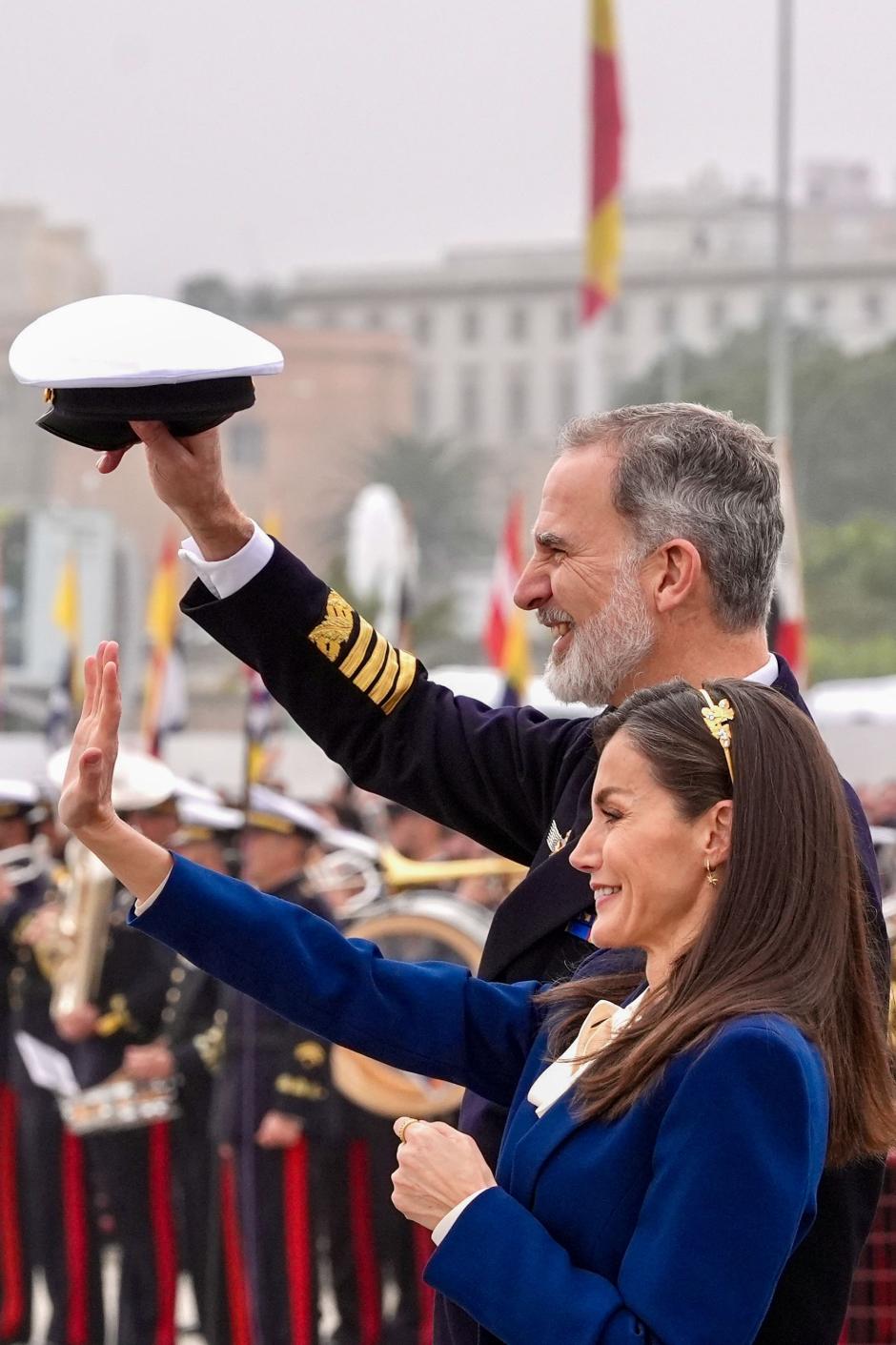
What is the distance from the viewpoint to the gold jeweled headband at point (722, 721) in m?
2.41

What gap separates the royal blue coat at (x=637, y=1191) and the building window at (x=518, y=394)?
67978mm

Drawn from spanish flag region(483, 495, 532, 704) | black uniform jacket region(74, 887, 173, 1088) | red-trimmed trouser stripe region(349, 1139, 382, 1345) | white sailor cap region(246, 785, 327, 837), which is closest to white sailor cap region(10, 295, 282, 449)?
white sailor cap region(246, 785, 327, 837)

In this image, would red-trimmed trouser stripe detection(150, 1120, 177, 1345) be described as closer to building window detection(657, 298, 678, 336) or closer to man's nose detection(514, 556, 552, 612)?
man's nose detection(514, 556, 552, 612)

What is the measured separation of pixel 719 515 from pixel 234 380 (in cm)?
65

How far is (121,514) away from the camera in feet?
178

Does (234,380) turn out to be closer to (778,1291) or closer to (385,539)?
(778,1291)

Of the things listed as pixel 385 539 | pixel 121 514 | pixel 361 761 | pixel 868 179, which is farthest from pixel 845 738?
pixel 868 179

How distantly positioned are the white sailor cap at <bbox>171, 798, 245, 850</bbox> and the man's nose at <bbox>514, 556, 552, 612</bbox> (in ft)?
16.7

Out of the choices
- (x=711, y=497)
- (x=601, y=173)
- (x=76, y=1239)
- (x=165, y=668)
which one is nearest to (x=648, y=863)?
(x=711, y=497)

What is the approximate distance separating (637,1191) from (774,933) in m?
0.30

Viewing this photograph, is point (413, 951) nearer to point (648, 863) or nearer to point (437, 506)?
point (648, 863)

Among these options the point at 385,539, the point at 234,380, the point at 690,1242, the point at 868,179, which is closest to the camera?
the point at 690,1242

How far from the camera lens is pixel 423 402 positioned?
68.4m

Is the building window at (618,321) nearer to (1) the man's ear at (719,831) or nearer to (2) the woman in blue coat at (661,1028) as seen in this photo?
(2) the woman in blue coat at (661,1028)
